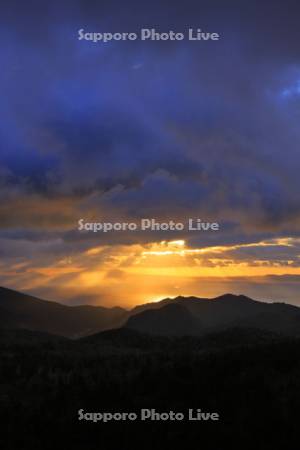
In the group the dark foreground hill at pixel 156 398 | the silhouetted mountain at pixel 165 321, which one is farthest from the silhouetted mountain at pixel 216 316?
the dark foreground hill at pixel 156 398

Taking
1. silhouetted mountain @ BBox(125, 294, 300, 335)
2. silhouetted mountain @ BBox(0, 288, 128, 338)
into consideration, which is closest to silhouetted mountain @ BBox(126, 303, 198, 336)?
silhouetted mountain @ BBox(125, 294, 300, 335)

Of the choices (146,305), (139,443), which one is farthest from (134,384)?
(146,305)

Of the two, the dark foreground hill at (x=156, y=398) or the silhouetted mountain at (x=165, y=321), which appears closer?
the dark foreground hill at (x=156, y=398)

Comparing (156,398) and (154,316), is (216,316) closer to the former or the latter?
(154,316)

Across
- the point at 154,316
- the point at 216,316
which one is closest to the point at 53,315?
the point at 154,316

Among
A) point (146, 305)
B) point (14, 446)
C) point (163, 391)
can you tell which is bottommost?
point (14, 446)

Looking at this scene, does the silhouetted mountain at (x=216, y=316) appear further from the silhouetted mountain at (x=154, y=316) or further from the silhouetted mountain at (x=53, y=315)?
the silhouetted mountain at (x=53, y=315)

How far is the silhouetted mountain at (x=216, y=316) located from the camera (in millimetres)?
77438

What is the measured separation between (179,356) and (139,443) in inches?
465

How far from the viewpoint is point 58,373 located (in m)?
25.8

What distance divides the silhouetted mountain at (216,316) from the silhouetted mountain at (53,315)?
43.7ft

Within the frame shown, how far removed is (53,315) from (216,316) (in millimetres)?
47045

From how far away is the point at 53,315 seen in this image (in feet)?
424

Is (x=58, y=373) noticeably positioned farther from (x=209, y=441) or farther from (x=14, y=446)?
(x=209, y=441)
